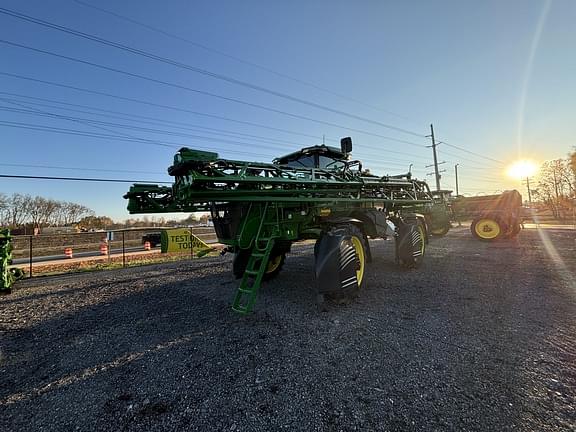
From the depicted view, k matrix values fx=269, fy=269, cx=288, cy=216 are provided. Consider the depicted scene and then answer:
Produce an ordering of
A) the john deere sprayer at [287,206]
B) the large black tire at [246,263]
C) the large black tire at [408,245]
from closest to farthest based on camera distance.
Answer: the john deere sprayer at [287,206] < the large black tire at [246,263] < the large black tire at [408,245]

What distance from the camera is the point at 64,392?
2.35m

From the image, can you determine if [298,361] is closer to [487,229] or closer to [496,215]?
[487,229]

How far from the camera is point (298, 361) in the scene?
2711 millimetres

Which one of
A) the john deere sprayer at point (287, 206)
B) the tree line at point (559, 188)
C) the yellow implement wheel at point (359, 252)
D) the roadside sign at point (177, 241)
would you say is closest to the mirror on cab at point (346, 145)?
the john deere sprayer at point (287, 206)

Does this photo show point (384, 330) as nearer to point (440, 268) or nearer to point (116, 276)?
point (440, 268)

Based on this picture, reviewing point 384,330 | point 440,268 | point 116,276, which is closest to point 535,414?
point 384,330

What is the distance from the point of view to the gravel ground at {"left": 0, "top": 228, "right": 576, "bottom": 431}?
1964 millimetres

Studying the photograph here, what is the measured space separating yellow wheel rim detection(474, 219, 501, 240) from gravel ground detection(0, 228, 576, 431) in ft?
28.6

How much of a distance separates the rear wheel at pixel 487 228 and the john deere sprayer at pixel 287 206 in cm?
898

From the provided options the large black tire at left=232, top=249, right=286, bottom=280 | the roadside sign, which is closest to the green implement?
the large black tire at left=232, top=249, right=286, bottom=280

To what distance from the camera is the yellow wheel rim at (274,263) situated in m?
6.36

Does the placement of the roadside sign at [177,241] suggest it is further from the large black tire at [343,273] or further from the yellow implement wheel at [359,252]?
the large black tire at [343,273]

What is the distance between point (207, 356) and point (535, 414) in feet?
9.12

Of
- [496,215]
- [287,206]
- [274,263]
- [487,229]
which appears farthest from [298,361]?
[496,215]
